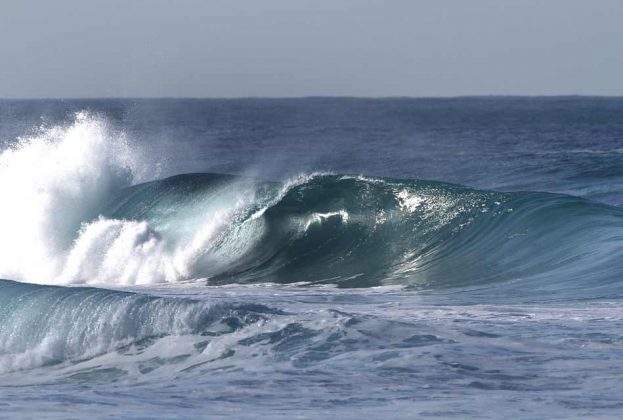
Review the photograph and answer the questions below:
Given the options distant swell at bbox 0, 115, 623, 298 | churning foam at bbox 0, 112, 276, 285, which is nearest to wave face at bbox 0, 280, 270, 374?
distant swell at bbox 0, 115, 623, 298

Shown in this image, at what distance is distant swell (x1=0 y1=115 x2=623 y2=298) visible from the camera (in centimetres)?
1755

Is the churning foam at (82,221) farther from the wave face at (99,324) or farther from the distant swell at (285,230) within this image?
the wave face at (99,324)

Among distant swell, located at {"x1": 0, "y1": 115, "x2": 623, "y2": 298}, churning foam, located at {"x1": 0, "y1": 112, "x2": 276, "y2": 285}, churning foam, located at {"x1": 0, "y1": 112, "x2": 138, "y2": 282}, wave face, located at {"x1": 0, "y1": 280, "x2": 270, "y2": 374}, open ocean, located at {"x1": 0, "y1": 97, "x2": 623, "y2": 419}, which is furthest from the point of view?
churning foam, located at {"x1": 0, "y1": 112, "x2": 138, "y2": 282}

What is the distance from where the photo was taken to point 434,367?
987 centimetres

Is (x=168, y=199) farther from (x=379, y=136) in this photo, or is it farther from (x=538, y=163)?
(x=379, y=136)

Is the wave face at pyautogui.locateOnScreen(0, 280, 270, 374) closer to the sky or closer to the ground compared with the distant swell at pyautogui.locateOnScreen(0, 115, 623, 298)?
closer to the ground

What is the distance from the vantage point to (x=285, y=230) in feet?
70.6

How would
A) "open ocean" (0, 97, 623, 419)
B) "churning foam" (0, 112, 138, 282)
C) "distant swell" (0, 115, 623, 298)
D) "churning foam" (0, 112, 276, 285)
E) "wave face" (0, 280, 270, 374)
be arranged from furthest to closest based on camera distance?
1. "churning foam" (0, 112, 138, 282)
2. "churning foam" (0, 112, 276, 285)
3. "distant swell" (0, 115, 623, 298)
4. "wave face" (0, 280, 270, 374)
5. "open ocean" (0, 97, 623, 419)

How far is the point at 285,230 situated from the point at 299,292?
533cm

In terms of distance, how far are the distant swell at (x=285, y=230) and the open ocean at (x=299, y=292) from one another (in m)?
0.05

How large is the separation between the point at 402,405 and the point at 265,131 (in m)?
69.0

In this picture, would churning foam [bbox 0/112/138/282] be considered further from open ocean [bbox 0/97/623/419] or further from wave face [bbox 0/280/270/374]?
wave face [bbox 0/280/270/374]

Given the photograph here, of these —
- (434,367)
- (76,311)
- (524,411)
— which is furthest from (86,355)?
(524,411)

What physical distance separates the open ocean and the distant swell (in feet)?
0.17
